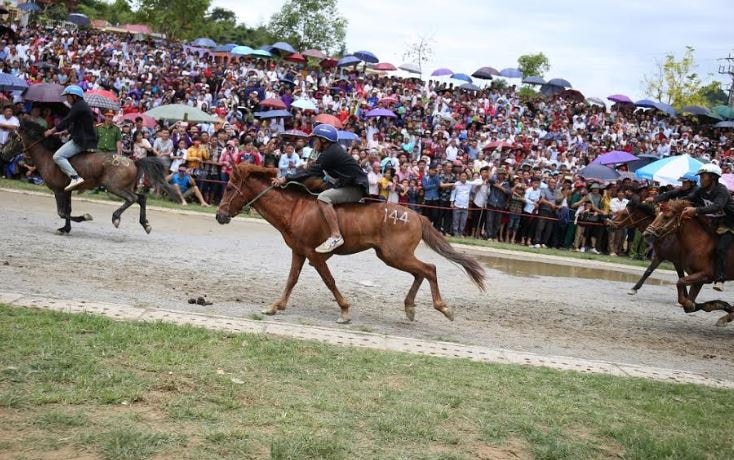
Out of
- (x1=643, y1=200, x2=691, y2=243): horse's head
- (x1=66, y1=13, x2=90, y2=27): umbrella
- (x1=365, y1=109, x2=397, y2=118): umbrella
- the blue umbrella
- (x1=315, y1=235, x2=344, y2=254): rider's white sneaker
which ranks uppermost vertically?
(x1=66, y1=13, x2=90, y2=27): umbrella

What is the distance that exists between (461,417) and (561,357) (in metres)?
3.26

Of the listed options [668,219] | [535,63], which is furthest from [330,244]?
[535,63]

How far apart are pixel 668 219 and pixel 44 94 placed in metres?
18.3

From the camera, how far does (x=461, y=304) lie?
41.0 ft

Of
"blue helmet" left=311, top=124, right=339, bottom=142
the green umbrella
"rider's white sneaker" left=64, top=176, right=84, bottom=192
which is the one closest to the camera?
"blue helmet" left=311, top=124, right=339, bottom=142

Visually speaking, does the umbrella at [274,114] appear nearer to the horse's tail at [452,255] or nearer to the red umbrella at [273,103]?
the red umbrella at [273,103]

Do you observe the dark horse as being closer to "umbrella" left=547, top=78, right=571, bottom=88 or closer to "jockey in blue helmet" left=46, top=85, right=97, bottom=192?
"jockey in blue helmet" left=46, top=85, right=97, bottom=192

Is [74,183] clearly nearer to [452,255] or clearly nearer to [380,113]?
[452,255]

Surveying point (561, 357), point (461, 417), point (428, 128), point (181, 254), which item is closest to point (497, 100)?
point (428, 128)

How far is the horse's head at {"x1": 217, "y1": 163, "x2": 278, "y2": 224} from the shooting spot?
10.9 meters

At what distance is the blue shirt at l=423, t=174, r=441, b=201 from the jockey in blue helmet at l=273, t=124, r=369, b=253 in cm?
1216

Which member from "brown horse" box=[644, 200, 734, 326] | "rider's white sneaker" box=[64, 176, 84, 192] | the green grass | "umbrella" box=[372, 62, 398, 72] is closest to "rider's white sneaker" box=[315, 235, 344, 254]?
the green grass

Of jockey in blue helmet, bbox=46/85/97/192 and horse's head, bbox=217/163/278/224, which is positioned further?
jockey in blue helmet, bbox=46/85/97/192

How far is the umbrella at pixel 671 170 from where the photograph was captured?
73.9 ft
